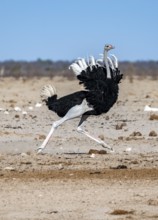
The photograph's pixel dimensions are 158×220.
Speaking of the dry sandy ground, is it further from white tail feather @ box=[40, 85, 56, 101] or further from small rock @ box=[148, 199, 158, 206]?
white tail feather @ box=[40, 85, 56, 101]

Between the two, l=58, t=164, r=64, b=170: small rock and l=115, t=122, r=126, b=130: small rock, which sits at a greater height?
l=58, t=164, r=64, b=170: small rock

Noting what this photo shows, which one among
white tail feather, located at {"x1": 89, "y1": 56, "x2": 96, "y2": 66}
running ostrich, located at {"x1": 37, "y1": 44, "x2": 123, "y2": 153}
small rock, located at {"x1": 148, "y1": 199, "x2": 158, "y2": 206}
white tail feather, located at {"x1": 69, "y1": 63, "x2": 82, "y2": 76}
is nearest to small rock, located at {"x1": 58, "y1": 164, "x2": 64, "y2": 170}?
running ostrich, located at {"x1": 37, "y1": 44, "x2": 123, "y2": 153}

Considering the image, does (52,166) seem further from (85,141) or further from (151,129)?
(151,129)

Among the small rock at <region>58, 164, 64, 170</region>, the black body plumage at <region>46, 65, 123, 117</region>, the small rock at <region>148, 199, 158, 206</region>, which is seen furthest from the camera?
the black body plumage at <region>46, 65, 123, 117</region>

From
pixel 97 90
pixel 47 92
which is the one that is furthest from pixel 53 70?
pixel 97 90

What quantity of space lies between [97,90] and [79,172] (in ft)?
9.19

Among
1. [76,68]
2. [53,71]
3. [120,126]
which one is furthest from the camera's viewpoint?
[53,71]

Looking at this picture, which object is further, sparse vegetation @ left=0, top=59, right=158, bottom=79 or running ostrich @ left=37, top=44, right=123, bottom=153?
sparse vegetation @ left=0, top=59, right=158, bottom=79

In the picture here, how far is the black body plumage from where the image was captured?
18188mm

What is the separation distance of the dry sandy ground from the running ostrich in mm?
700

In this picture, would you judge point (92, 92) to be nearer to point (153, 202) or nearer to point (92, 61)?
point (92, 61)

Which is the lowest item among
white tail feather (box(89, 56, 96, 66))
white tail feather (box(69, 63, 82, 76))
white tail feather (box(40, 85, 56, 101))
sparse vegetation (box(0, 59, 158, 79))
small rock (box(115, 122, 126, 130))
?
sparse vegetation (box(0, 59, 158, 79))

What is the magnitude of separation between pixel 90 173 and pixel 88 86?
10.1 ft

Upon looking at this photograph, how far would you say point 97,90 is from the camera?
59.7ft
